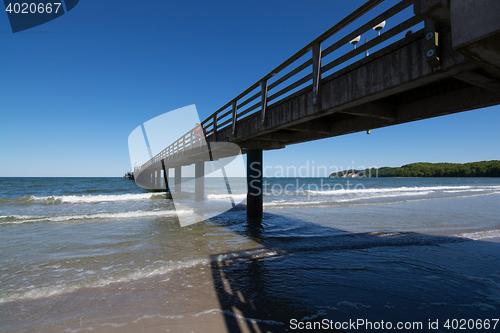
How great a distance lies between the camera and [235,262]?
664 centimetres

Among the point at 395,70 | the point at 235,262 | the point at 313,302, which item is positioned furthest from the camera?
the point at 235,262

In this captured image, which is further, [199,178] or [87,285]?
[199,178]

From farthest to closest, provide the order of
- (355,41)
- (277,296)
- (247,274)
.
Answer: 1. (247,274)
2. (355,41)
3. (277,296)

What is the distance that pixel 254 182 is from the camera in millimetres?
12734

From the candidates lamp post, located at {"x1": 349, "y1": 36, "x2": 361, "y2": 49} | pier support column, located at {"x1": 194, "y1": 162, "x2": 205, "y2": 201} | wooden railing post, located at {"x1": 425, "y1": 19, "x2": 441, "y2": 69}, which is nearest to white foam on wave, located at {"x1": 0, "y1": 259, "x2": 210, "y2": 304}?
lamp post, located at {"x1": 349, "y1": 36, "x2": 361, "y2": 49}

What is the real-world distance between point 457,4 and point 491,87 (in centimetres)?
185

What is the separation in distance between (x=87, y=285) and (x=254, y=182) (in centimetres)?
842

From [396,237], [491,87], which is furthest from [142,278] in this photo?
[396,237]

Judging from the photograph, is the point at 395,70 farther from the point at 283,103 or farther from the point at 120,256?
the point at 120,256

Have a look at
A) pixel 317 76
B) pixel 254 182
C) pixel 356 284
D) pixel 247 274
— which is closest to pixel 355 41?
pixel 317 76

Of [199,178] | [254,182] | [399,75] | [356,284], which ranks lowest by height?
[356,284]

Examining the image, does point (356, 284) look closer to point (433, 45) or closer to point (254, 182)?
point (433, 45)

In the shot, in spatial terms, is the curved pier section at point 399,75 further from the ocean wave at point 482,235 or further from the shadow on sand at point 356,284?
the ocean wave at point 482,235

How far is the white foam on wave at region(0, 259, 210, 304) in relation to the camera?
4914 mm
